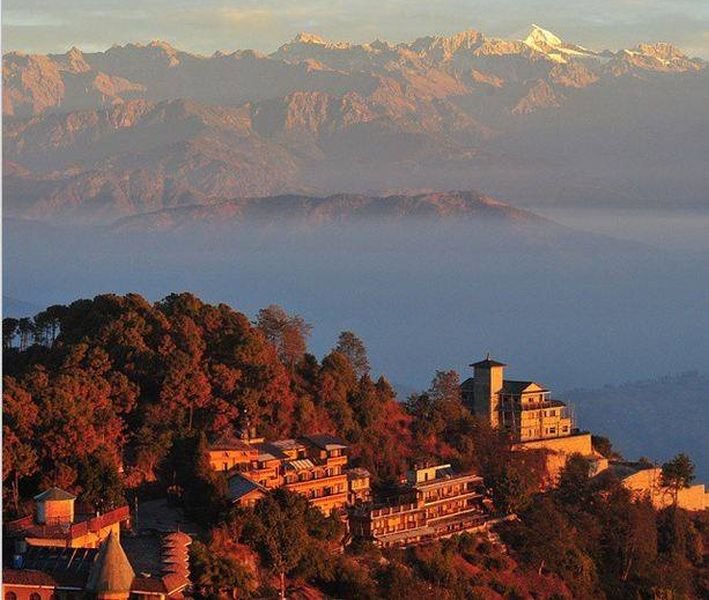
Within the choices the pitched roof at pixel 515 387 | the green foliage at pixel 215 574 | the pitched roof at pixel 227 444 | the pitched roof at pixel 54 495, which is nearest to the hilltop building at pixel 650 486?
the pitched roof at pixel 515 387

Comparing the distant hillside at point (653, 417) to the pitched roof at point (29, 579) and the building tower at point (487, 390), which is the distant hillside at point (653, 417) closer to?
the building tower at point (487, 390)

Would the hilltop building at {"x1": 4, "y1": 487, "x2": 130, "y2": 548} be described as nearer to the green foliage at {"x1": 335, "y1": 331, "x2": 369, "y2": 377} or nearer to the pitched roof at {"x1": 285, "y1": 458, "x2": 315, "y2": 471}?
the pitched roof at {"x1": 285, "y1": 458, "x2": 315, "y2": 471}

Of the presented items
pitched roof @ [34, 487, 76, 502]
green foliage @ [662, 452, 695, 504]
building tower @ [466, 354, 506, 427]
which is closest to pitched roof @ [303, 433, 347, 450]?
building tower @ [466, 354, 506, 427]

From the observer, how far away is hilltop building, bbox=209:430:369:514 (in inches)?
1334

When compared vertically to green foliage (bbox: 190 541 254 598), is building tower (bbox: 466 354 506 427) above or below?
above

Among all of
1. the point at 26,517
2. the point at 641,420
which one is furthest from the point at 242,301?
the point at 26,517

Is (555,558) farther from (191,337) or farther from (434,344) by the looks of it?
(434,344)

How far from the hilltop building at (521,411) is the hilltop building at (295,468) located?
7.72 metres

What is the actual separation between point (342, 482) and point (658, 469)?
1187 centimetres

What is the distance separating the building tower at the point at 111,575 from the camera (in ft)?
84.1

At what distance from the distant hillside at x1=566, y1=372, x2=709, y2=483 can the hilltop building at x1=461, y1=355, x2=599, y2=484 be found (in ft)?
191

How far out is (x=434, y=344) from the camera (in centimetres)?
18288

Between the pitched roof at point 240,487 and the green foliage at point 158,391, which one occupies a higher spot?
the green foliage at point 158,391

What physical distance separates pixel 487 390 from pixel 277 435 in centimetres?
855
